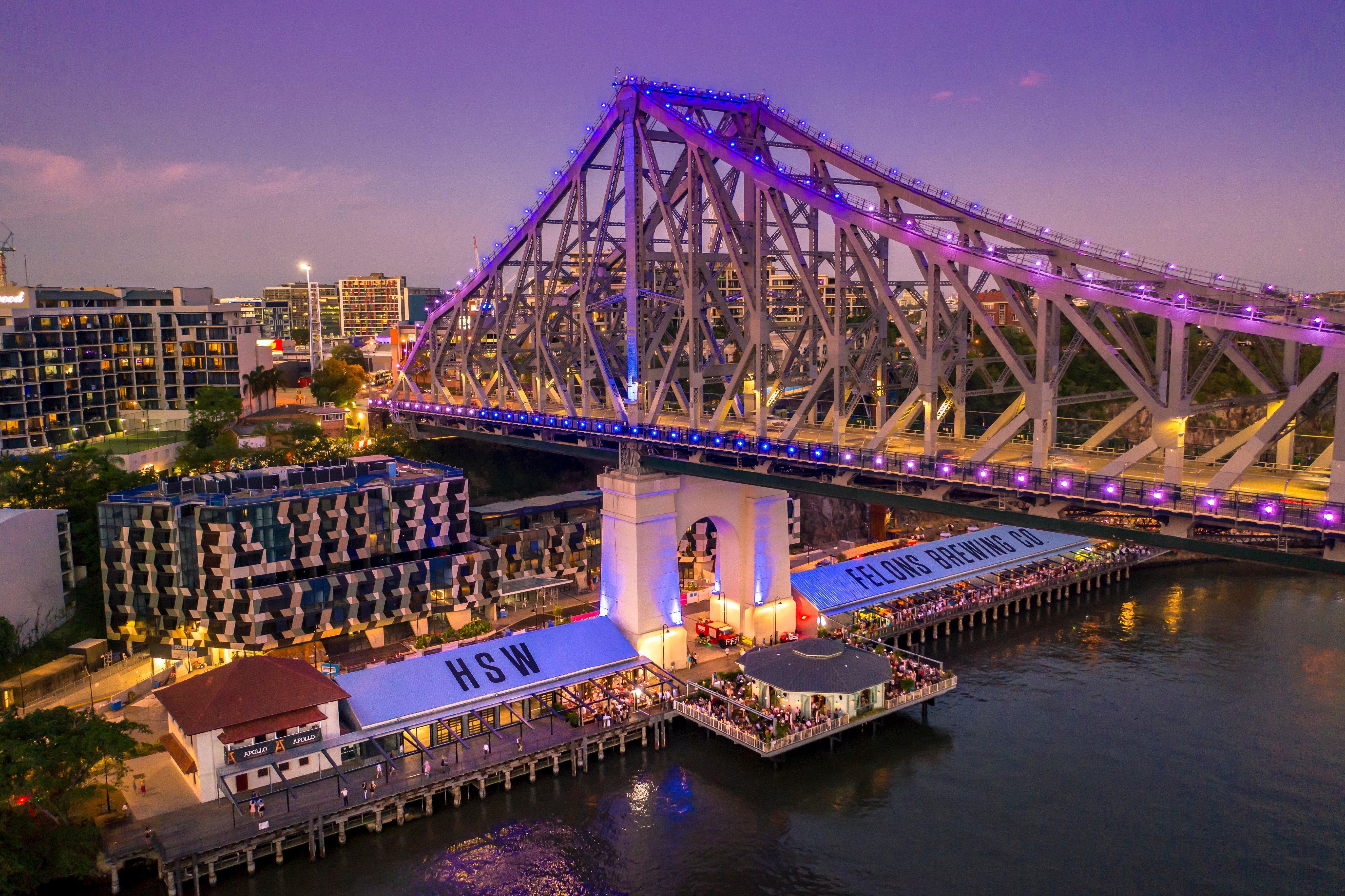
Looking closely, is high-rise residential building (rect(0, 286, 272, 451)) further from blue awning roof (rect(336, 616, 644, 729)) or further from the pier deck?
the pier deck

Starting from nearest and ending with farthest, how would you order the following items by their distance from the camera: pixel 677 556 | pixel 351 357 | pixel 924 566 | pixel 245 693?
pixel 245 693, pixel 677 556, pixel 924 566, pixel 351 357

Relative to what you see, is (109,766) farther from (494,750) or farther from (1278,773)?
(1278,773)

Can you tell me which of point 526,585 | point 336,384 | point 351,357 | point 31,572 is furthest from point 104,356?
point 526,585

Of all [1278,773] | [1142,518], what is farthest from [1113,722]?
[1142,518]

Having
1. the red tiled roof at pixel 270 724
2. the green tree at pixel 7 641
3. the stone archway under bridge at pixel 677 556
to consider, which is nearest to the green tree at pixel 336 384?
the green tree at pixel 7 641

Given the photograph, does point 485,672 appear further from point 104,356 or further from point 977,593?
point 104,356

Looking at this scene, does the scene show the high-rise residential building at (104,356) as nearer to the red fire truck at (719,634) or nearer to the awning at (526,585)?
the awning at (526,585)
